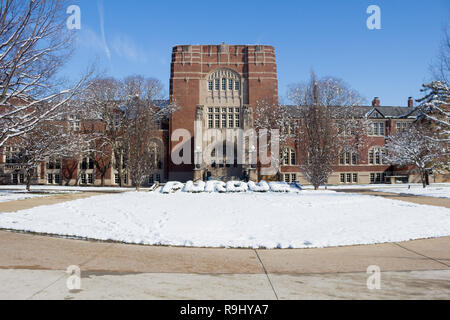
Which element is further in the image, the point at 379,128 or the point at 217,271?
the point at 379,128

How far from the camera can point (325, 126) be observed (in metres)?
22.2

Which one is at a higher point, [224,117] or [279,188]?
[224,117]

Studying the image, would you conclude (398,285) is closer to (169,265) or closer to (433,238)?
(169,265)

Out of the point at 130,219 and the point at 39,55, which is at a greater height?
the point at 39,55

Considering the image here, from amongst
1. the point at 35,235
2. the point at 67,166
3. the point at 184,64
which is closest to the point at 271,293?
the point at 35,235

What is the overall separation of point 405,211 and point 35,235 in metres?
12.3

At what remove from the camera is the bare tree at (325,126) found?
2238cm

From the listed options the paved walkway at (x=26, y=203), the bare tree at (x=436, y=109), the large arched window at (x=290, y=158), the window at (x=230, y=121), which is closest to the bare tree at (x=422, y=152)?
the bare tree at (x=436, y=109)

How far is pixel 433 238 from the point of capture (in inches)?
322

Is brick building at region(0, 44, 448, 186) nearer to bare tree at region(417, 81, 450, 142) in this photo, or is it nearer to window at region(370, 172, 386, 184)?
window at region(370, 172, 386, 184)

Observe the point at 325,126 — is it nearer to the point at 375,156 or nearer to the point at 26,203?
the point at 26,203

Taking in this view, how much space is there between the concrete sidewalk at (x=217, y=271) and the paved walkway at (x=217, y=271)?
0.04 ft

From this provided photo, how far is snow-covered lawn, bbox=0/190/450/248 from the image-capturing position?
7902mm

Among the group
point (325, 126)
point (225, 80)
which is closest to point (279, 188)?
point (325, 126)
